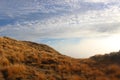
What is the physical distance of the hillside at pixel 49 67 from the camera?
2876cm

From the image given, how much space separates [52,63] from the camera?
3488cm

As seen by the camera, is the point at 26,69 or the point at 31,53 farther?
the point at 31,53

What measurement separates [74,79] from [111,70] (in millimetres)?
5735

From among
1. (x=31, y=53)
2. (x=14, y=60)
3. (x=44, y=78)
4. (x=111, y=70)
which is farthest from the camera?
(x=31, y=53)

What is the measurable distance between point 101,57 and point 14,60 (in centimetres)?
1267

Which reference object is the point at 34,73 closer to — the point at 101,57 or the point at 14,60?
the point at 14,60

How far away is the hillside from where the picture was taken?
28.8m

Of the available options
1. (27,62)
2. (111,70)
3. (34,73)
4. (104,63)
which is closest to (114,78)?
(111,70)

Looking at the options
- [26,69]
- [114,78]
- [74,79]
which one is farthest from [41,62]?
[114,78]

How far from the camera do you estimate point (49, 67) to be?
32562 millimetres

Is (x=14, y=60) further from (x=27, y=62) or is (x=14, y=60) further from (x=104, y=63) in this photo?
(x=104, y=63)

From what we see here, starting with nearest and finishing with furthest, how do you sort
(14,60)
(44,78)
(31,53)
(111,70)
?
(44,78)
(111,70)
(14,60)
(31,53)

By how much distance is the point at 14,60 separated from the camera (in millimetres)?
34219

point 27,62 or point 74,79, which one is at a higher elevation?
point 27,62
